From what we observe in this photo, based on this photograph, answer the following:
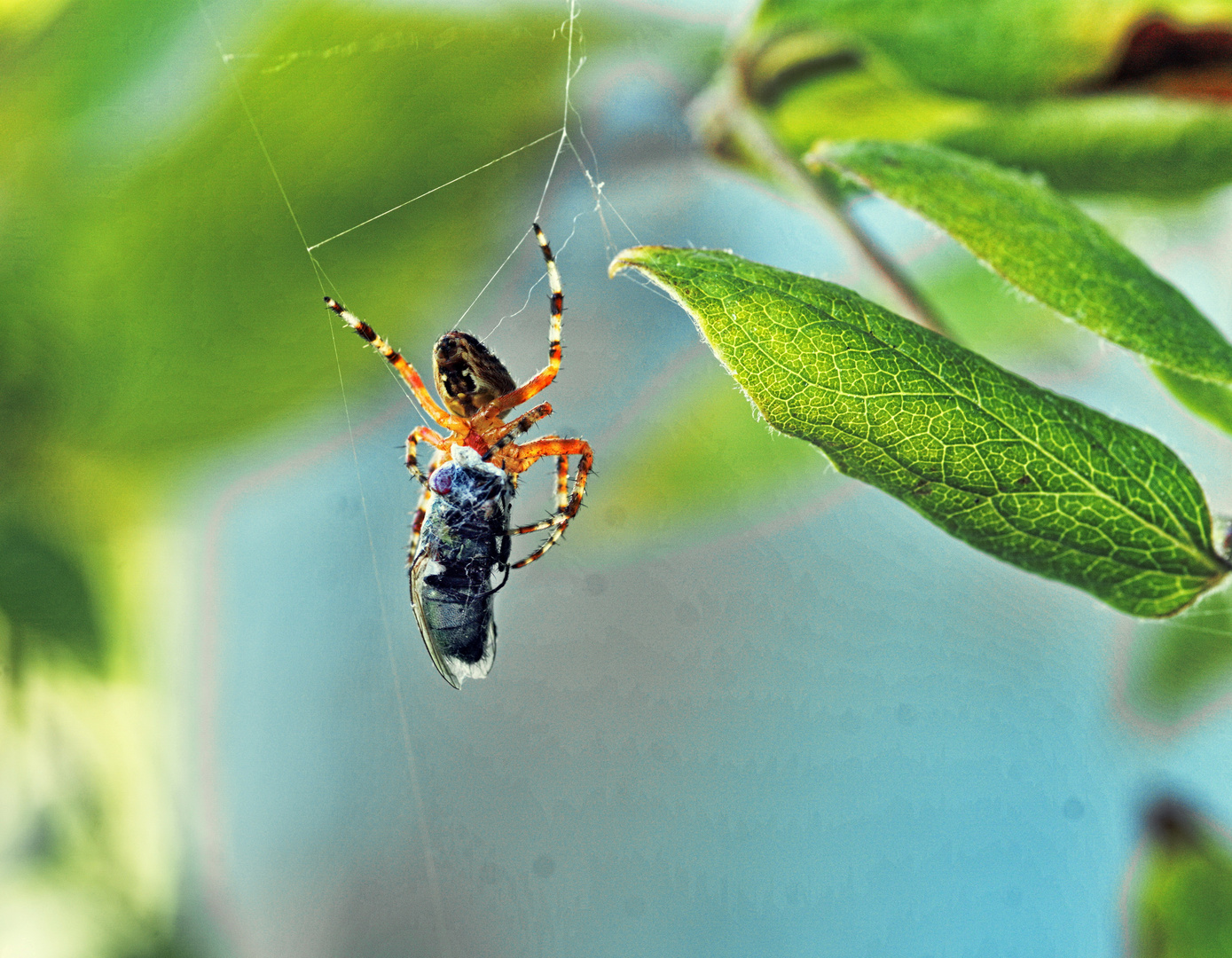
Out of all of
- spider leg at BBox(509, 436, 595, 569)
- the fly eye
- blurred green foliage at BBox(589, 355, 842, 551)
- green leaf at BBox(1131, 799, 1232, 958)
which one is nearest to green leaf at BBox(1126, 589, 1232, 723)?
green leaf at BBox(1131, 799, 1232, 958)

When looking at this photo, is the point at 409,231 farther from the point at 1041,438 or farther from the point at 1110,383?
the point at 1110,383

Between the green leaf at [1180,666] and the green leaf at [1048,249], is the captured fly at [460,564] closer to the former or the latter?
the green leaf at [1048,249]

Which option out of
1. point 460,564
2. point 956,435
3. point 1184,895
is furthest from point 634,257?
point 1184,895

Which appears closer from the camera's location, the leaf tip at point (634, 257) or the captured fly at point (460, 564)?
the leaf tip at point (634, 257)

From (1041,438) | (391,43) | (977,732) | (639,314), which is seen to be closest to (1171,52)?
(1041,438)

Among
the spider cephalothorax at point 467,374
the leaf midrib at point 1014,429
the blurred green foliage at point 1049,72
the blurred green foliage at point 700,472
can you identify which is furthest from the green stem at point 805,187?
the blurred green foliage at point 700,472

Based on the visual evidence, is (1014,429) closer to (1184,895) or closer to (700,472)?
(1184,895)

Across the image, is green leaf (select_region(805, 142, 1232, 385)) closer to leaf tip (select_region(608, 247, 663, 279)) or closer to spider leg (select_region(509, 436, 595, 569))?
leaf tip (select_region(608, 247, 663, 279))
